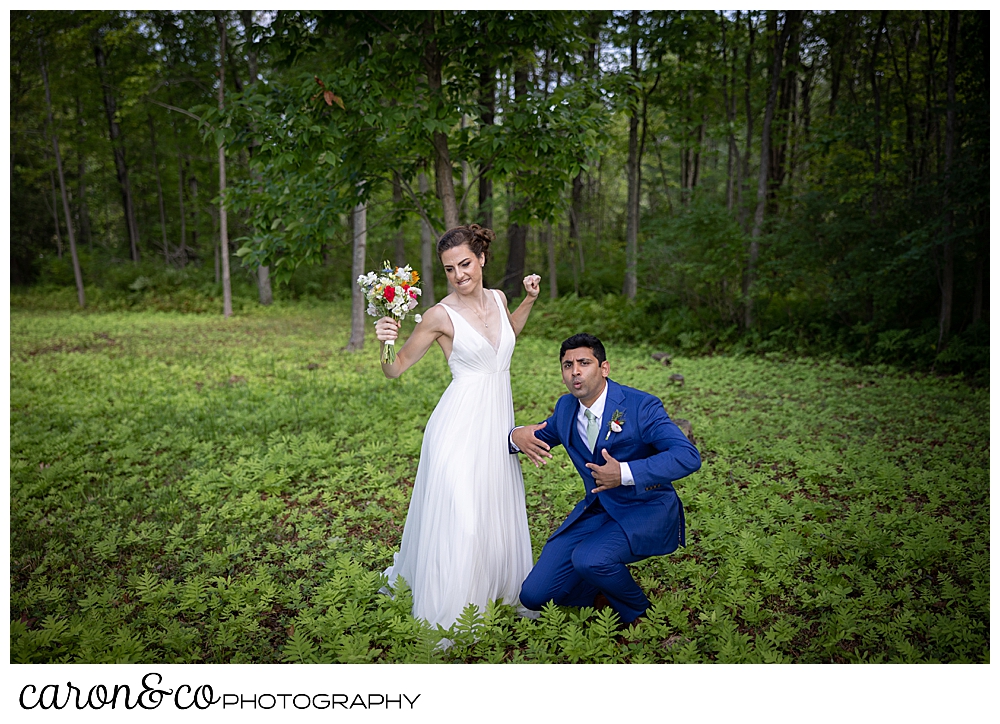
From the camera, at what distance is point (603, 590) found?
3.31 m

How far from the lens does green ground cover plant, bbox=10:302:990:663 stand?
3209 mm

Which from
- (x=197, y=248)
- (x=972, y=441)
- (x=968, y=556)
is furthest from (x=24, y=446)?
(x=197, y=248)

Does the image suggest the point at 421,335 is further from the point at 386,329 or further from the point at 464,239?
the point at 464,239

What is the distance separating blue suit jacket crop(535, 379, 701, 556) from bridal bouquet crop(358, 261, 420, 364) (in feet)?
3.12

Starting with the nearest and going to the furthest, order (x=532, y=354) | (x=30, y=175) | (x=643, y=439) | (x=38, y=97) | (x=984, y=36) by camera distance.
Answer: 1. (x=643, y=439)
2. (x=984, y=36)
3. (x=532, y=354)
4. (x=38, y=97)
5. (x=30, y=175)

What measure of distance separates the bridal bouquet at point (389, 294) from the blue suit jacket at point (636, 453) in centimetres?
95

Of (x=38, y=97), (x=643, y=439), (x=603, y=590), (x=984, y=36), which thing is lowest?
(x=603, y=590)

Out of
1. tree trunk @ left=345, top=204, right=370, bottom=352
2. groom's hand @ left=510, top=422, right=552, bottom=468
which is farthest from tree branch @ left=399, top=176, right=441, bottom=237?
tree trunk @ left=345, top=204, right=370, bottom=352

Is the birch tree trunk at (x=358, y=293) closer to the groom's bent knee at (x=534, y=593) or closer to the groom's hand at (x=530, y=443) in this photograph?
the groom's hand at (x=530, y=443)

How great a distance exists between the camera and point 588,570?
3.22 metres

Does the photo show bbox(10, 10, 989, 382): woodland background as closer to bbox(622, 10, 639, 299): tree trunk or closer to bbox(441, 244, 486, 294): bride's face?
bbox(622, 10, 639, 299): tree trunk

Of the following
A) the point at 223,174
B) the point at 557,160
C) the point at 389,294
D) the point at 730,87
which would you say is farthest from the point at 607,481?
the point at 223,174
